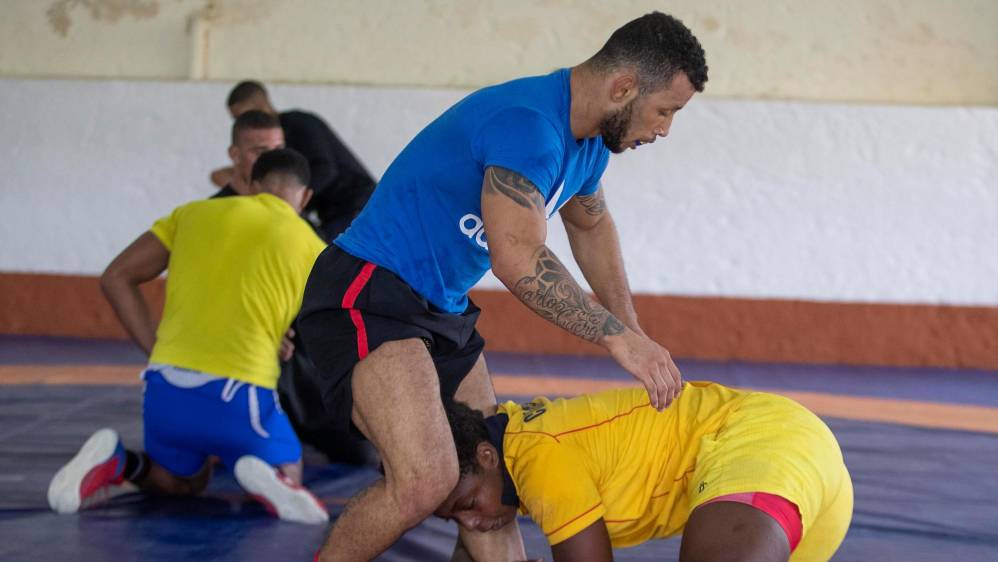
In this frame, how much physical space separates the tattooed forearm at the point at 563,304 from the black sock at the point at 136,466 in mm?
1772

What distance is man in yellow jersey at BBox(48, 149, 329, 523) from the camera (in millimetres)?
3576

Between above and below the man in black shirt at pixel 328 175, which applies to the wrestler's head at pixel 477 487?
above

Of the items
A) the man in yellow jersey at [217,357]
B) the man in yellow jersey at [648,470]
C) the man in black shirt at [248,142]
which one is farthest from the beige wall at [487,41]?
the man in yellow jersey at [648,470]

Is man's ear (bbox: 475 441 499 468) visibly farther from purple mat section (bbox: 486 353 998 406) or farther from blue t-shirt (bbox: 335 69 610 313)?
purple mat section (bbox: 486 353 998 406)

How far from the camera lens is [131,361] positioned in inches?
252

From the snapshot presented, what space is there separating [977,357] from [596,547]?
5.35 meters

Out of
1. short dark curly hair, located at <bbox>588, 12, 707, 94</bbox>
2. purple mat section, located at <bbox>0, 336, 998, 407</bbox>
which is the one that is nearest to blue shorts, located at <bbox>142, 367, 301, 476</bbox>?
short dark curly hair, located at <bbox>588, 12, 707, 94</bbox>

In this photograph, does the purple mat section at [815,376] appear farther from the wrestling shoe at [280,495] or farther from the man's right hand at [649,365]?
the man's right hand at [649,365]

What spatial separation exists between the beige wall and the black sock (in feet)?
14.0

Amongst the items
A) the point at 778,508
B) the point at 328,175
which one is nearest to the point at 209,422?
the point at 328,175

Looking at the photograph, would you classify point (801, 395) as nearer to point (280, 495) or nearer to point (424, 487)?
point (280, 495)

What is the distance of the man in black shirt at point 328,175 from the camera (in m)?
4.85

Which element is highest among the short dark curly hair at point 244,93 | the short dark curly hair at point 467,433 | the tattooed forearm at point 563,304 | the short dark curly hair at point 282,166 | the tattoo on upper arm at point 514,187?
the tattoo on upper arm at point 514,187

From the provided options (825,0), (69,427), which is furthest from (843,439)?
(825,0)
